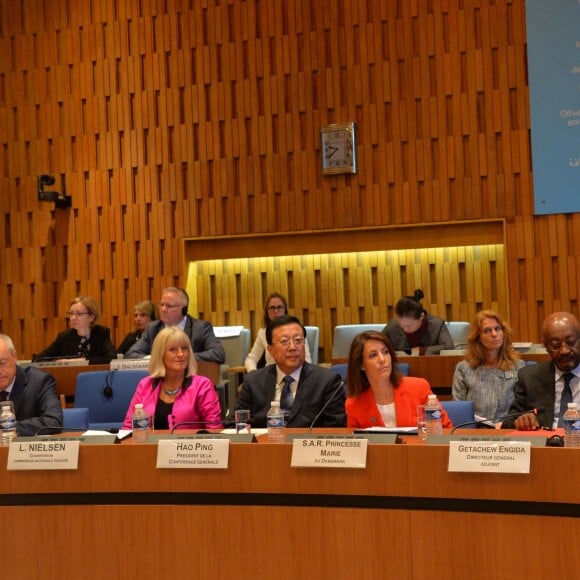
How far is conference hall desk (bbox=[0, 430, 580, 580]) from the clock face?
19.0 ft

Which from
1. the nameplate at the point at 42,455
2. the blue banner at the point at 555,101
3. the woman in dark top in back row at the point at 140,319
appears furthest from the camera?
the woman in dark top in back row at the point at 140,319

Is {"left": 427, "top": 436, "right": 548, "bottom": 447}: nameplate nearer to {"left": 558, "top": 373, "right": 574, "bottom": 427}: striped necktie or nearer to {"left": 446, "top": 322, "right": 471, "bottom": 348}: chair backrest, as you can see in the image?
{"left": 558, "top": 373, "right": 574, "bottom": 427}: striped necktie

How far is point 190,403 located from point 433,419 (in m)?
1.45

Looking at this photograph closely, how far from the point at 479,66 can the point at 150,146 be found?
332cm

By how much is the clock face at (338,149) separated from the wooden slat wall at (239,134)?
10 centimetres

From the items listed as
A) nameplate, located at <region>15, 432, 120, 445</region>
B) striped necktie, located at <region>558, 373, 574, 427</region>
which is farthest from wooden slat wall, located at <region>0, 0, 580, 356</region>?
nameplate, located at <region>15, 432, 120, 445</region>

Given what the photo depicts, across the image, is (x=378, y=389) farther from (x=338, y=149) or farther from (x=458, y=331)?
(x=338, y=149)


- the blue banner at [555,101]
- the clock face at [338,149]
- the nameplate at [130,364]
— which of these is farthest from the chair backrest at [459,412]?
the clock face at [338,149]

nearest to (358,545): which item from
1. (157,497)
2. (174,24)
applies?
(157,497)

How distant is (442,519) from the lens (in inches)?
114

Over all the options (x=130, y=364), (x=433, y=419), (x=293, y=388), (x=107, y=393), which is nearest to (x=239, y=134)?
(x=130, y=364)

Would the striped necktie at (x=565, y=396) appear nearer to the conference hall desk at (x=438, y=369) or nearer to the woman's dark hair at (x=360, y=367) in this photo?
the woman's dark hair at (x=360, y=367)

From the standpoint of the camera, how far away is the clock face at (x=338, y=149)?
28.6 feet

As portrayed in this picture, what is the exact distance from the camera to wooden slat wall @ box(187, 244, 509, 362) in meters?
8.71
